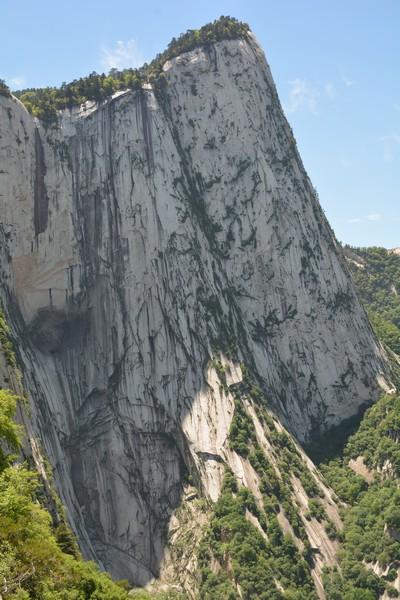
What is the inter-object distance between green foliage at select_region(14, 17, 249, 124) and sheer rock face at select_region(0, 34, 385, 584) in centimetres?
128

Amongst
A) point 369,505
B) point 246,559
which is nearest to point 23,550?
point 246,559

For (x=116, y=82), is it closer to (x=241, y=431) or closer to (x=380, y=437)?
(x=241, y=431)

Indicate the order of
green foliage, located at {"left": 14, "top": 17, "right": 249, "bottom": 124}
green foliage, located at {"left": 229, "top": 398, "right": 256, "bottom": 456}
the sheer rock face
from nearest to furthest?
green foliage, located at {"left": 229, "top": 398, "right": 256, "bottom": 456} < the sheer rock face < green foliage, located at {"left": 14, "top": 17, "right": 249, "bottom": 124}

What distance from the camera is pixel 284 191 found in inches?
3285

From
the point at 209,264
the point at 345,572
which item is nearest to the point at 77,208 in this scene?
the point at 209,264

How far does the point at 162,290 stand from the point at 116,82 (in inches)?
980

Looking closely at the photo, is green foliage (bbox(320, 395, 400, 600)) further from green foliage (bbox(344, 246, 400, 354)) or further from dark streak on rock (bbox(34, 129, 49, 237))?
green foliage (bbox(344, 246, 400, 354))

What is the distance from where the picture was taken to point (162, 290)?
7056cm

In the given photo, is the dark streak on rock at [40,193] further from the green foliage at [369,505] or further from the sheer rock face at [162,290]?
the green foliage at [369,505]

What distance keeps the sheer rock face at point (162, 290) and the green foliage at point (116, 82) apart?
128cm

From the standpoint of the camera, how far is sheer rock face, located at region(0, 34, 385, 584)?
63.8 meters

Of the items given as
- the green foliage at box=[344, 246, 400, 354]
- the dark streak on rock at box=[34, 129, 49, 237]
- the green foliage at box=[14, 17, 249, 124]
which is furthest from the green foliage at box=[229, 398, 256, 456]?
the green foliage at box=[344, 246, 400, 354]

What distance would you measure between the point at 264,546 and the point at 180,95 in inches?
1983

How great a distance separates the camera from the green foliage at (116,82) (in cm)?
7694
